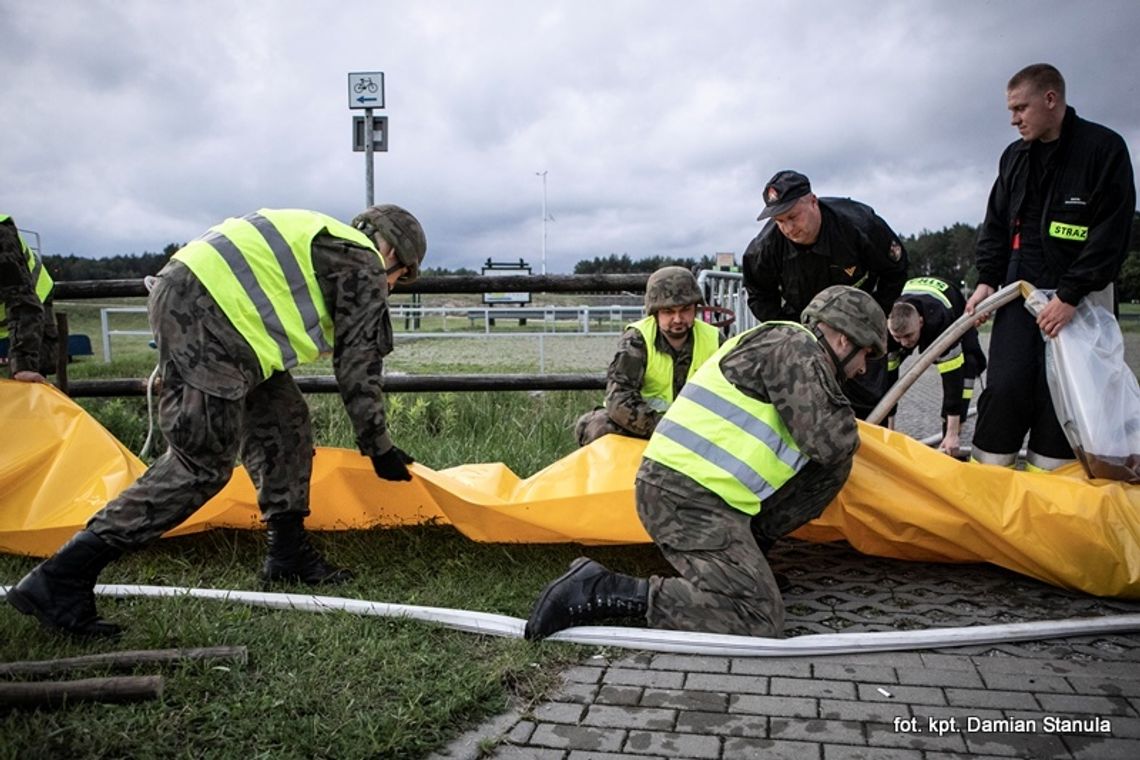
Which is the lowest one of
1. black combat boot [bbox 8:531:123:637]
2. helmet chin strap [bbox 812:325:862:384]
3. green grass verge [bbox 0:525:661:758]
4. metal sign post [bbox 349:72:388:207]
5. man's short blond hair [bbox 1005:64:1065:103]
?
green grass verge [bbox 0:525:661:758]

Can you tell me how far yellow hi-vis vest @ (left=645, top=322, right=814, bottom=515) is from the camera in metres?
3.15

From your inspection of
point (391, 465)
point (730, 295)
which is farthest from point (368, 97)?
point (391, 465)

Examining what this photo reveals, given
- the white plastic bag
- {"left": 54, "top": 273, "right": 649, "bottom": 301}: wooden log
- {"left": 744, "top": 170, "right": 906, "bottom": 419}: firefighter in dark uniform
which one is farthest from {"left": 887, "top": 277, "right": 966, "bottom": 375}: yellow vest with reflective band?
{"left": 54, "top": 273, "right": 649, "bottom": 301}: wooden log

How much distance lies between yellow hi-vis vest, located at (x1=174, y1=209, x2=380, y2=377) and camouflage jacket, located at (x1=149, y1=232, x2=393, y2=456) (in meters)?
0.04

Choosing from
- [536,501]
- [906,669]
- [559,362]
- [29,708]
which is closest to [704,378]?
[536,501]

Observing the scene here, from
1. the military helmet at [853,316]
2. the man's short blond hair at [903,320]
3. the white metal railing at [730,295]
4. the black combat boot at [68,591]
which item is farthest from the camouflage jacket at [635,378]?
the black combat boot at [68,591]

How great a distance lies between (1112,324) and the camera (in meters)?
3.78

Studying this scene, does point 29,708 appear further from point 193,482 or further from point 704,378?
point 704,378

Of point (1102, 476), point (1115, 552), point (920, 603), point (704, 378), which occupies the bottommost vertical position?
point (920, 603)

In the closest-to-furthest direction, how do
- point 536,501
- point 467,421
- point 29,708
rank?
point 29,708 → point 536,501 → point 467,421

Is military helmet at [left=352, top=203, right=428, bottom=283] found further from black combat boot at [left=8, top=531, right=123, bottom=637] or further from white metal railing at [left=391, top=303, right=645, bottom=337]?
white metal railing at [left=391, top=303, right=645, bottom=337]

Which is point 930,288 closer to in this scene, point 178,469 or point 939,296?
point 939,296

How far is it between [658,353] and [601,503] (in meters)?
1.04

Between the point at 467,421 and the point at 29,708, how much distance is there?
A: 4.47m
